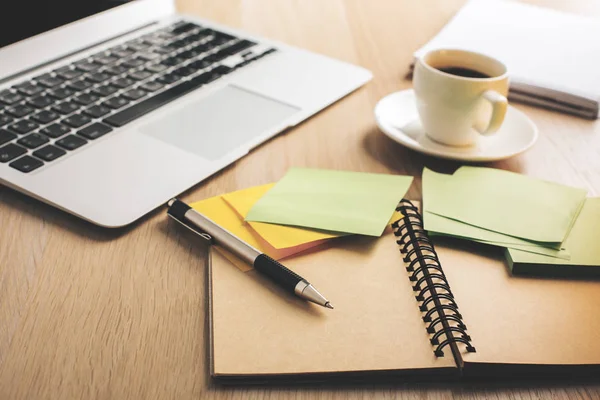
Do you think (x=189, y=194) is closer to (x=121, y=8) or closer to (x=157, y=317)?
(x=157, y=317)

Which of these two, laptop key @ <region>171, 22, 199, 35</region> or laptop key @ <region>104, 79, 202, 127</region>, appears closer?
laptop key @ <region>104, 79, 202, 127</region>

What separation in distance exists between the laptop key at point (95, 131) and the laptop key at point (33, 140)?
41 mm

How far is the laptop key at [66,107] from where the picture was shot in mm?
720

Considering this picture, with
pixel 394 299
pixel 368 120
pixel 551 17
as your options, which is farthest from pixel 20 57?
pixel 551 17

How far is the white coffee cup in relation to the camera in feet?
2.21

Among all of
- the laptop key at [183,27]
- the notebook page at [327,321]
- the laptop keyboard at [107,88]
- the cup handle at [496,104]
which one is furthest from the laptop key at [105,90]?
the cup handle at [496,104]

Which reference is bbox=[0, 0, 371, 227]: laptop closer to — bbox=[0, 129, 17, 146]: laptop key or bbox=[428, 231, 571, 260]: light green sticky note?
bbox=[0, 129, 17, 146]: laptop key

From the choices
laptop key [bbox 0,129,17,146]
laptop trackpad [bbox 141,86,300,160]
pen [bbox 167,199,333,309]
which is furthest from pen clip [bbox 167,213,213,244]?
laptop key [bbox 0,129,17,146]

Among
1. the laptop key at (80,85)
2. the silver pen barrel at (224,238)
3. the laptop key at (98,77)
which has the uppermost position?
the silver pen barrel at (224,238)

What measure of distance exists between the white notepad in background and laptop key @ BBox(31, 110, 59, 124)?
0.51 meters

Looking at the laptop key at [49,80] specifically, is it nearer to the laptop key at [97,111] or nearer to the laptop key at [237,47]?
the laptop key at [97,111]

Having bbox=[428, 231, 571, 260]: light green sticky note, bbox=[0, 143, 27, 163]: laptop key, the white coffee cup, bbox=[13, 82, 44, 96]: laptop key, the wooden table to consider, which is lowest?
the wooden table

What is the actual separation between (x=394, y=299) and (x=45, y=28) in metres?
0.60

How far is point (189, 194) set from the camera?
639mm
